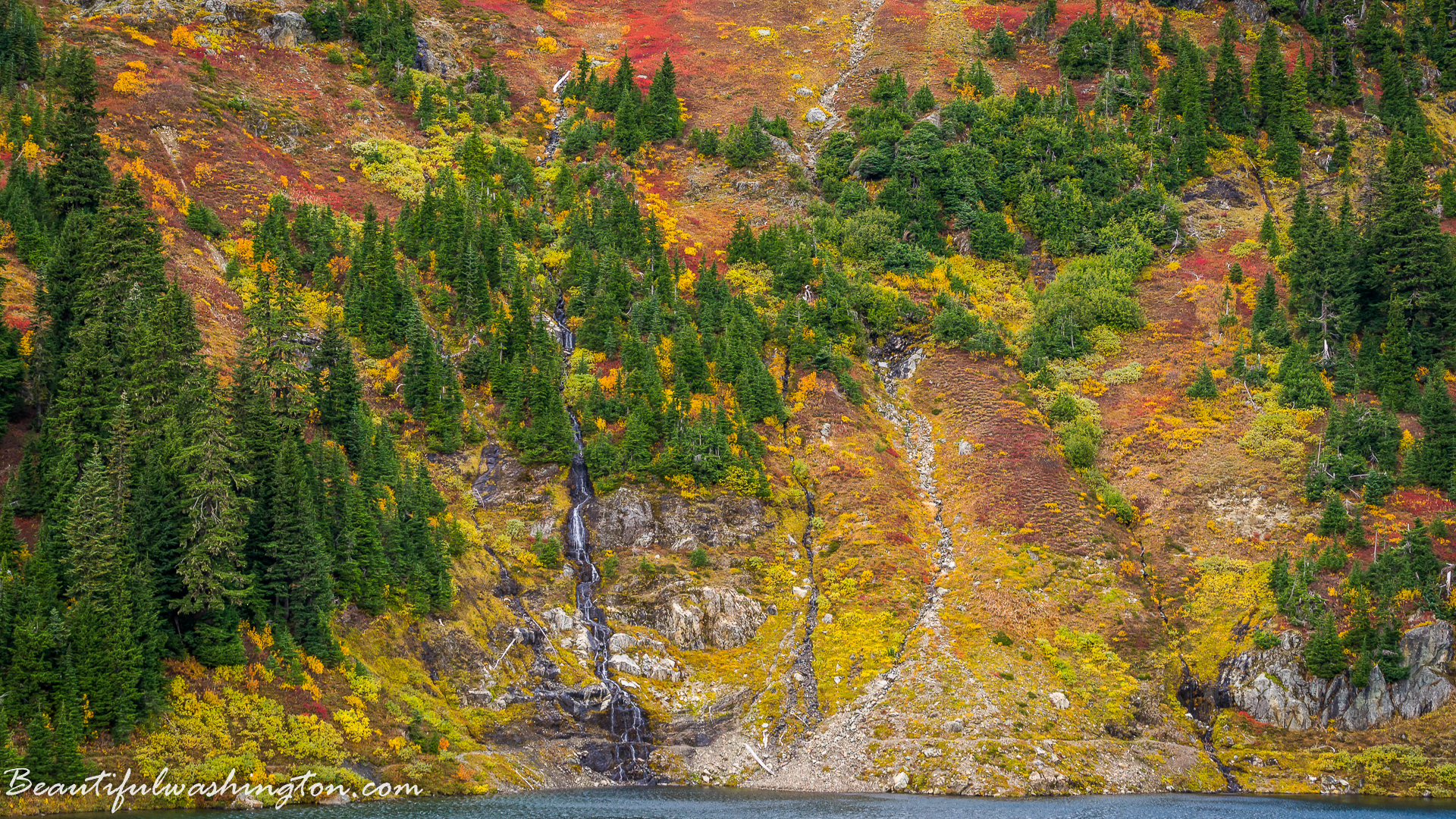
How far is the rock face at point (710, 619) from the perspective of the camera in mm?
85188

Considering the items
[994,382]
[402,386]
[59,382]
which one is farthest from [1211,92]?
[59,382]

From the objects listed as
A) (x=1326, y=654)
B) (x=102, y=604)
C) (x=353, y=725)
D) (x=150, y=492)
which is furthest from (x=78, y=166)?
(x=1326, y=654)

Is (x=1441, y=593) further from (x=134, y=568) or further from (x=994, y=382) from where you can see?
(x=134, y=568)

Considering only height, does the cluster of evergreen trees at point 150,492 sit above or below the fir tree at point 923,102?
below

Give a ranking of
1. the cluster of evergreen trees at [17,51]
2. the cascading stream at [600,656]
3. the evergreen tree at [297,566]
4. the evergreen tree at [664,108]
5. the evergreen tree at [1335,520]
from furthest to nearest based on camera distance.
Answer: the evergreen tree at [664,108], the cluster of evergreen trees at [17,51], the evergreen tree at [1335,520], the cascading stream at [600,656], the evergreen tree at [297,566]

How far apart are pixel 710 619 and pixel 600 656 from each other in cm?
962

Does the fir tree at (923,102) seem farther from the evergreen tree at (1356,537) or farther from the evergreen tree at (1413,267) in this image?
the evergreen tree at (1356,537)

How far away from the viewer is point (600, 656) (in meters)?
82.4

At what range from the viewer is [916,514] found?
96562 mm

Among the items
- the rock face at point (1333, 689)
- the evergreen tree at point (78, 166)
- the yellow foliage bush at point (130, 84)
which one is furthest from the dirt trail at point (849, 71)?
the rock face at point (1333, 689)

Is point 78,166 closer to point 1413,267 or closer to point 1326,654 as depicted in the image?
point 1326,654

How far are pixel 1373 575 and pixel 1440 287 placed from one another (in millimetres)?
37781

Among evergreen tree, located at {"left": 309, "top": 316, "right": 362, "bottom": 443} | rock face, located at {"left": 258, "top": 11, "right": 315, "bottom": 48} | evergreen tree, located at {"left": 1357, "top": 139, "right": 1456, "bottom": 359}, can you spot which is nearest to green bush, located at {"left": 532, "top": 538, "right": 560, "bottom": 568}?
evergreen tree, located at {"left": 309, "top": 316, "right": 362, "bottom": 443}

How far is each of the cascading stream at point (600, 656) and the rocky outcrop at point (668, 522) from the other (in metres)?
1.72
